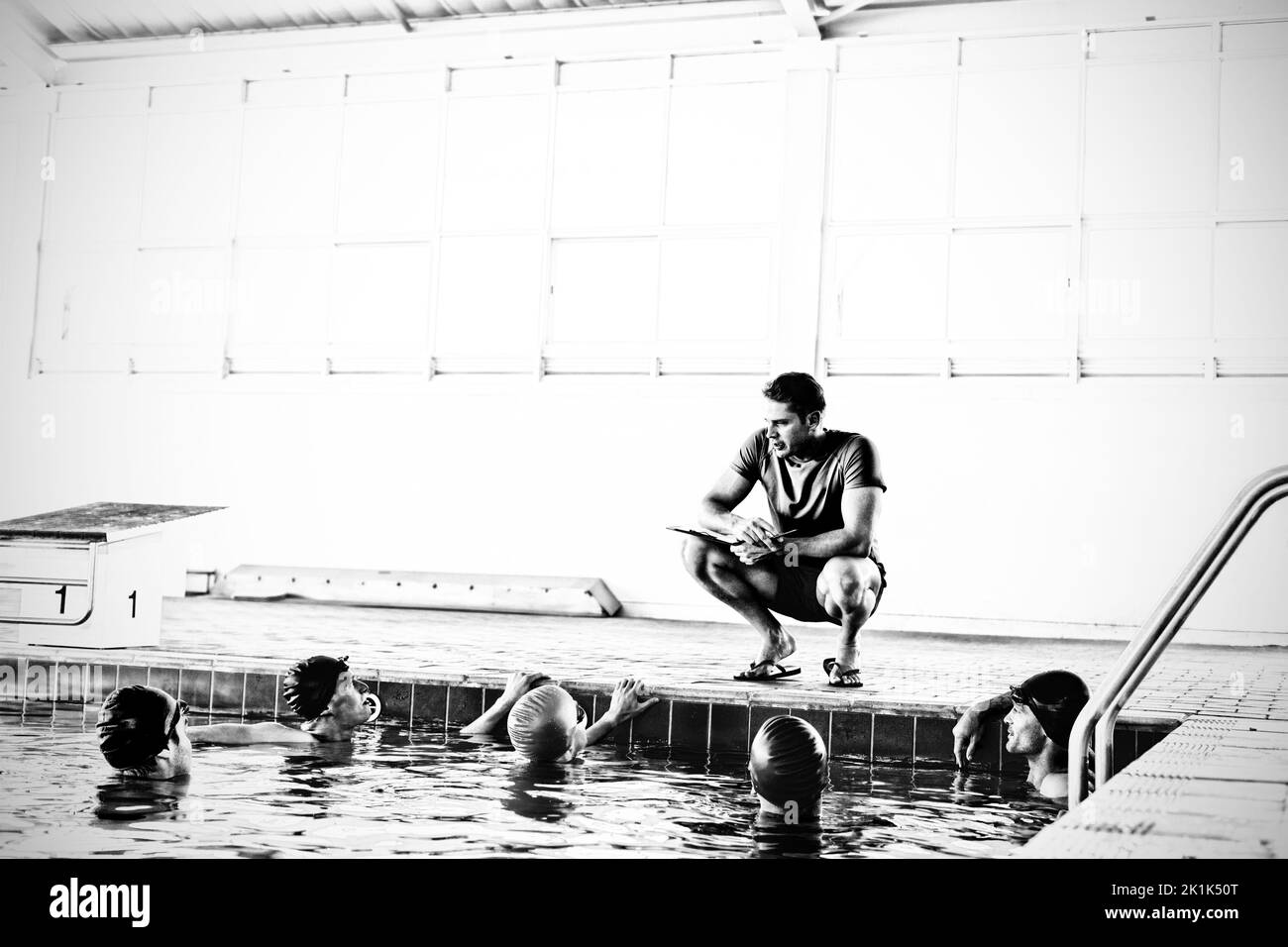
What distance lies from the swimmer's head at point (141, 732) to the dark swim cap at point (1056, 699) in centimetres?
250

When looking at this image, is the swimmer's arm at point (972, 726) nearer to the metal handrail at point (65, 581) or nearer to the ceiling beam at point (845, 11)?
the metal handrail at point (65, 581)

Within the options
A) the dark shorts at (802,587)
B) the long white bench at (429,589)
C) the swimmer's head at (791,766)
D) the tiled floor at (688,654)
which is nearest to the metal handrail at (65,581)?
the tiled floor at (688,654)

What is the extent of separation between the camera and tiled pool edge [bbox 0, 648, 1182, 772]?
13.7 ft

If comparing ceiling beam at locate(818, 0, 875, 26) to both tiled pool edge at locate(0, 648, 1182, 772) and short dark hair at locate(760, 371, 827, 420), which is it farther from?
tiled pool edge at locate(0, 648, 1182, 772)

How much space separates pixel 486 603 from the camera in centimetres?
1074

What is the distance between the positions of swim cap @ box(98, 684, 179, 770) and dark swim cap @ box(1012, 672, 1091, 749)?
2507mm

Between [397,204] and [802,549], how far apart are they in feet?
25.7

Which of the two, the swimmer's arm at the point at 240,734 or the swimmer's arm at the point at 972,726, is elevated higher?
the swimmer's arm at the point at 972,726

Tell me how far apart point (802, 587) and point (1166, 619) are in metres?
2.47

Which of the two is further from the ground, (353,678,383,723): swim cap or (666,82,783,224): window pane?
(666,82,783,224): window pane

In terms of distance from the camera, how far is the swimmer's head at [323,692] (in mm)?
4375

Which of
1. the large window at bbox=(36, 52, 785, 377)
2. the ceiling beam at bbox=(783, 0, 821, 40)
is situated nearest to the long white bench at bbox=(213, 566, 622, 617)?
the large window at bbox=(36, 52, 785, 377)

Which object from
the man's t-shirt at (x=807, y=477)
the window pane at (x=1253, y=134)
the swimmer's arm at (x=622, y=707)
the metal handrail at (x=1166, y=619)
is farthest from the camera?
the window pane at (x=1253, y=134)

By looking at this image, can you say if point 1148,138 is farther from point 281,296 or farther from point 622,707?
point 281,296
